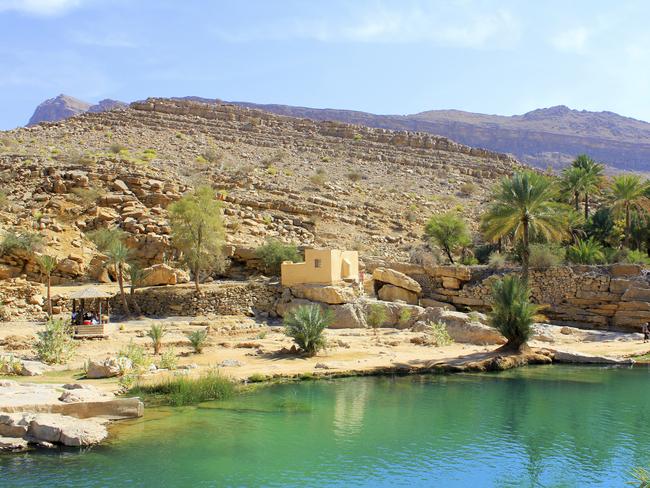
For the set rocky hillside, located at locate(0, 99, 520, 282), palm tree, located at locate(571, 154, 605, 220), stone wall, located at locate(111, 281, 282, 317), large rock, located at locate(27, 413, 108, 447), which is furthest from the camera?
palm tree, located at locate(571, 154, 605, 220)

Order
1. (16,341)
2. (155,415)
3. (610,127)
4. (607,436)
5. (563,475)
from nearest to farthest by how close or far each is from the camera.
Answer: (563,475) < (607,436) < (155,415) < (16,341) < (610,127)

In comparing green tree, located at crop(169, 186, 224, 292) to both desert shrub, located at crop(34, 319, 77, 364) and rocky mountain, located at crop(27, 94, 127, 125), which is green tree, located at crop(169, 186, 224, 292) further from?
Result: rocky mountain, located at crop(27, 94, 127, 125)

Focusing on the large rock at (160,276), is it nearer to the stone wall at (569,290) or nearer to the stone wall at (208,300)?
the stone wall at (208,300)

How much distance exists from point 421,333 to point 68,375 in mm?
12861

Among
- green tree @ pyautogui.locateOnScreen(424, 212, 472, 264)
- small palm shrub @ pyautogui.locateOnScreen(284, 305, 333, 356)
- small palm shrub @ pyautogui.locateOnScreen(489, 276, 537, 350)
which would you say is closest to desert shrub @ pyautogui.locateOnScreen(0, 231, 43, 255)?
small palm shrub @ pyautogui.locateOnScreen(284, 305, 333, 356)

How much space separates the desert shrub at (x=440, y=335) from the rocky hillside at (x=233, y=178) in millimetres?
12316

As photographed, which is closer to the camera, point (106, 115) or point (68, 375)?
point (68, 375)

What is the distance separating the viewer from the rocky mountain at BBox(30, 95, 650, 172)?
110 meters

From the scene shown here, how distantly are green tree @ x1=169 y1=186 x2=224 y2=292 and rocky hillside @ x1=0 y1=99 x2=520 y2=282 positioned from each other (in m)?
3.24

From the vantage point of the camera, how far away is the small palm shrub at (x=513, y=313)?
21203 millimetres

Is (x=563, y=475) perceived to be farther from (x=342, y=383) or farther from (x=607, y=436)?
(x=342, y=383)

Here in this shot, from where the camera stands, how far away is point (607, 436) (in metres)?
13.1

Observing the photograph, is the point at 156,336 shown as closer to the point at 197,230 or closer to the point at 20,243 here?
the point at 197,230

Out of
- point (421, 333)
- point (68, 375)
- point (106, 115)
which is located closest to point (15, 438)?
point (68, 375)
